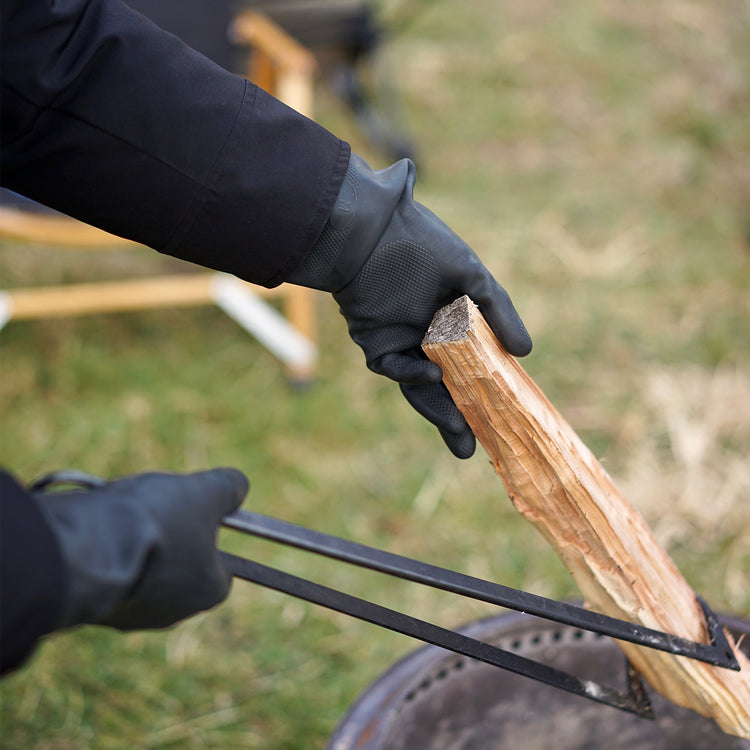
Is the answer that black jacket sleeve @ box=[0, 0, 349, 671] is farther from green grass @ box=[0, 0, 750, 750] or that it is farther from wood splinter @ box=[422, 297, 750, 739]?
green grass @ box=[0, 0, 750, 750]

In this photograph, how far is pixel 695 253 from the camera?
10.9 ft

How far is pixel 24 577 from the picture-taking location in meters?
0.66

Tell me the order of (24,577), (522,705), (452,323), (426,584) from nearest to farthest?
(24,577) → (426,584) → (452,323) → (522,705)

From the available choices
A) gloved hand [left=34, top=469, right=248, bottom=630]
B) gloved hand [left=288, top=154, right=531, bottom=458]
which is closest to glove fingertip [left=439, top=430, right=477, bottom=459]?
gloved hand [left=288, top=154, right=531, bottom=458]

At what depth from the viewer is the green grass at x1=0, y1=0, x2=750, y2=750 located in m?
1.90

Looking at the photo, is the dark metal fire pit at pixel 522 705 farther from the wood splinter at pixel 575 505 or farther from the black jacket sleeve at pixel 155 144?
the black jacket sleeve at pixel 155 144

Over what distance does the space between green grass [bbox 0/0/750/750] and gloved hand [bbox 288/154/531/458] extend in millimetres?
1095

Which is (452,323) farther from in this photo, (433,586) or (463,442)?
(433,586)

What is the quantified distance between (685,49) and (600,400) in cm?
324

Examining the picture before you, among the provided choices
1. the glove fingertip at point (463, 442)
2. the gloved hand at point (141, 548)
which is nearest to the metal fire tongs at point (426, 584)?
the gloved hand at point (141, 548)

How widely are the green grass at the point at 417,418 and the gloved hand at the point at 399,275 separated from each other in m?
1.10

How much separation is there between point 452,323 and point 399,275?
115 mm

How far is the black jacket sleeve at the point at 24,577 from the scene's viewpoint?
2.14 ft

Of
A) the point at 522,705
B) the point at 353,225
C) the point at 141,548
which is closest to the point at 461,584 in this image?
the point at 141,548
